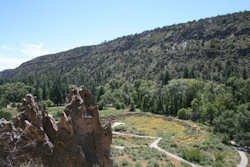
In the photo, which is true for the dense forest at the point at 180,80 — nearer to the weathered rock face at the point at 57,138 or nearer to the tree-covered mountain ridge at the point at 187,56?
the tree-covered mountain ridge at the point at 187,56

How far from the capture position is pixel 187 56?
136m

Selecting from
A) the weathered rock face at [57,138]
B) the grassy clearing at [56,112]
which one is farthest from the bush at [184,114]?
the weathered rock face at [57,138]

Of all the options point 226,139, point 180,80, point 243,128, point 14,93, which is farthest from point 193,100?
point 14,93

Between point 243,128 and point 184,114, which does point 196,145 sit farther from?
point 184,114

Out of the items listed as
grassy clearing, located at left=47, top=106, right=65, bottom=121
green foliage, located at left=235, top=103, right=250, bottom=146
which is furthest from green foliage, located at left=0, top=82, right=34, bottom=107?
green foliage, located at left=235, top=103, right=250, bottom=146

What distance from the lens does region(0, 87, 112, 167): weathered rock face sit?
9.91 m

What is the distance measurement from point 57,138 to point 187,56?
137 metres

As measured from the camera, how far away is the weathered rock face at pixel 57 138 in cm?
991

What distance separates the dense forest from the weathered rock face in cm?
3192

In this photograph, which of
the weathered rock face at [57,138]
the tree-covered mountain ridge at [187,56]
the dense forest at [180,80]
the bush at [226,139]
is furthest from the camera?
the tree-covered mountain ridge at [187,56]

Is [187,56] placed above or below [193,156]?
above

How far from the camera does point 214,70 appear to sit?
10750 cm

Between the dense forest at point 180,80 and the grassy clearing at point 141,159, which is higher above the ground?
the dense forest at point 180,80

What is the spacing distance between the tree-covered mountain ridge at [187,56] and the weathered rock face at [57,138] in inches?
3751
